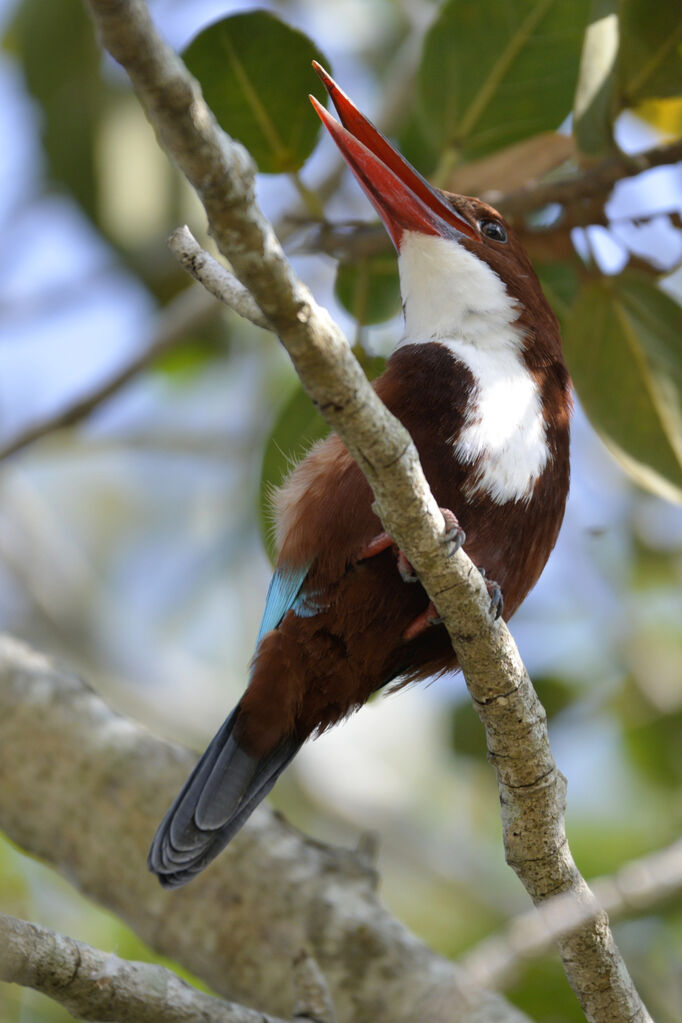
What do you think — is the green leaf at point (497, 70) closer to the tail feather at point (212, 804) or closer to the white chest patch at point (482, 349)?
the white chest patch at point (482, 349)

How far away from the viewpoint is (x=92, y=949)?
2.02 metres

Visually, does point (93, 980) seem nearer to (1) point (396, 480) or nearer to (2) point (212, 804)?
(2) point (212, 804)

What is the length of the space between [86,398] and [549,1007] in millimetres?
2664

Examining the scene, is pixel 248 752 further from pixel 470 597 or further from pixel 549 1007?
pixel 549 1007

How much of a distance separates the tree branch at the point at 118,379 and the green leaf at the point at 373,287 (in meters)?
0.63

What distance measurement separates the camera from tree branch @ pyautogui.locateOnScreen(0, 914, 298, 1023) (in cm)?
189

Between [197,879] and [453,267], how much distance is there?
1847 mm

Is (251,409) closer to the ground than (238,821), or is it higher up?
closer to the ground

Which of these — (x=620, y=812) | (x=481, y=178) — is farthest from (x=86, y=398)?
(x=620, y=812)

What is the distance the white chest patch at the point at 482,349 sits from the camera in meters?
2.50

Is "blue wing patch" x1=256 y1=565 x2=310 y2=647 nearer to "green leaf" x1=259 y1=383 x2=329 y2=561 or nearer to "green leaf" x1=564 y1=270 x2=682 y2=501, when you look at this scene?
"green leaf" x1=259 y1=383 x2=329 y2=561

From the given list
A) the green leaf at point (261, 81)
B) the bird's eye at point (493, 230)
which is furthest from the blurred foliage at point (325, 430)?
the bird's eye at point (493, 230)

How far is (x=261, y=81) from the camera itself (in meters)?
3.15

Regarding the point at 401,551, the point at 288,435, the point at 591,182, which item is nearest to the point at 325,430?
the point at 288,435
